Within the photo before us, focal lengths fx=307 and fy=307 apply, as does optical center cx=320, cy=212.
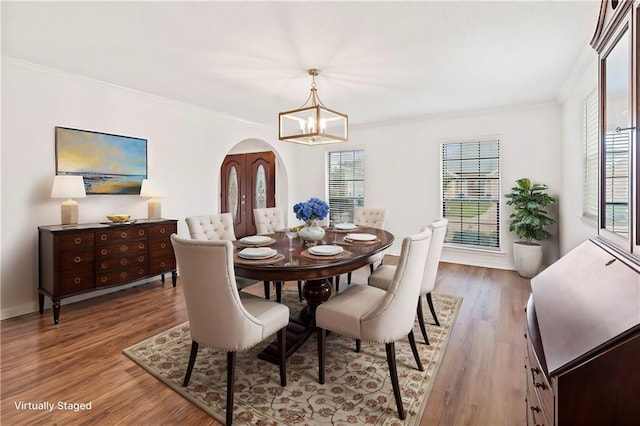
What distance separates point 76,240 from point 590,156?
5212 millimetres

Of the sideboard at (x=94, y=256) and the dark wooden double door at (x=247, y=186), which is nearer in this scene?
the sideboard at (x=94, y=256)

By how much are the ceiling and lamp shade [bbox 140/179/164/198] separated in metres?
1.15

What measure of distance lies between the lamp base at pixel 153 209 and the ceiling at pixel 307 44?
4.59 feet

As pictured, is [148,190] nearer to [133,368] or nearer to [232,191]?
[133,368]

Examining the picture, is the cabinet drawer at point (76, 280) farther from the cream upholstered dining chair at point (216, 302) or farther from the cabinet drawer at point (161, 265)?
the cream upholstered dining chair at point (216, 302)

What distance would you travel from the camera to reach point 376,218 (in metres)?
4.16

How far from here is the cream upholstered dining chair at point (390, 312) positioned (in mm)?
1782

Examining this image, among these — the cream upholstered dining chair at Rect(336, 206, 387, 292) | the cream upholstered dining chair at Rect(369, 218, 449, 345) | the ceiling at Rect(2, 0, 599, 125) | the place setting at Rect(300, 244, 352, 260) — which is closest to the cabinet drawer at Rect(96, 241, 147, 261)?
the ceiling at Rect(2, 0, 599, 125)

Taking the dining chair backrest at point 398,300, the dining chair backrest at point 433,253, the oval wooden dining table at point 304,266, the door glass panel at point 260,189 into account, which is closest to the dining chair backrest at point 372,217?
the oval wooden dining table at point 304,266

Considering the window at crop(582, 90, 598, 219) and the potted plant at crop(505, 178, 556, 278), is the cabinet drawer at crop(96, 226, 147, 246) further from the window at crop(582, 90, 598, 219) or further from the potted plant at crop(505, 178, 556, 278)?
the potted plant at crop(505, 178, 556, 278)

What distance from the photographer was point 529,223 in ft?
13.7

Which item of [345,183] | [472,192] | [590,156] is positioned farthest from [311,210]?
[345,183]

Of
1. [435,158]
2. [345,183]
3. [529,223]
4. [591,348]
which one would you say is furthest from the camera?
[345,183]

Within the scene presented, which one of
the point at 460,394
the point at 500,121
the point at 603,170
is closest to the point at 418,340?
the point at 460,394
